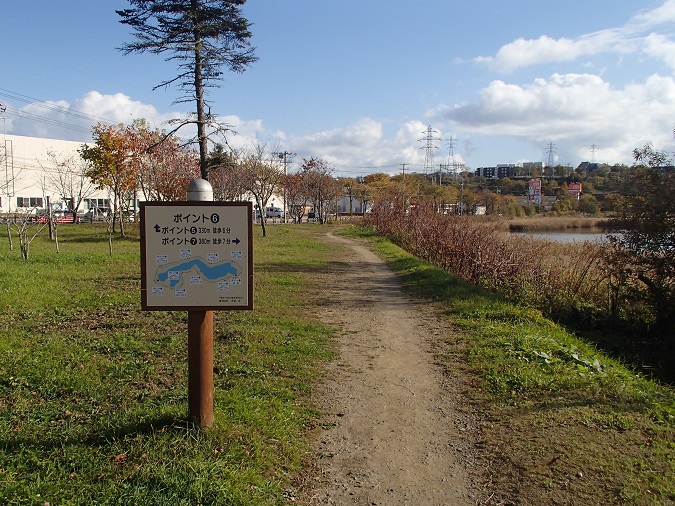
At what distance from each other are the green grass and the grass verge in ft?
5.32

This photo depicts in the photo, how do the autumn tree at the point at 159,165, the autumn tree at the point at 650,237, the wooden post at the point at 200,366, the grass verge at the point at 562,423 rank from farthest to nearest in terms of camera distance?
the autumn tree at the point at 159,165 → the autumn tree at the point at 650,237 → the wooden post at the point at 200,366 → the grass verge at the point at 562,423

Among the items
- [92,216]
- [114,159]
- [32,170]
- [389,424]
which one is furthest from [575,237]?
[32,170]

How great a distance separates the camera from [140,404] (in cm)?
480

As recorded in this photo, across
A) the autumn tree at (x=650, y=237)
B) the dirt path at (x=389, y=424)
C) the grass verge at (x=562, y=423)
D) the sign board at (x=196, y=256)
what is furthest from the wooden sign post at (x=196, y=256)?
the autumn tree at (x=650, y=237)

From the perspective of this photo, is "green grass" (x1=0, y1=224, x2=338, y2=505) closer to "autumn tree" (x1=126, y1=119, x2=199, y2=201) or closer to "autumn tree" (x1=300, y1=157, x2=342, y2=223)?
"autumn tree" (x1=126, y1=119, x2=199, y2=201)

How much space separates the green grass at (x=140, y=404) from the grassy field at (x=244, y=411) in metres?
0.01

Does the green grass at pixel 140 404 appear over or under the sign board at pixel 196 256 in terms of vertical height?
under

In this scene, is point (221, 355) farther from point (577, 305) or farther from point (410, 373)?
point (577, 305)

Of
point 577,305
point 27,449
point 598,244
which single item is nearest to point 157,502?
point 27,449

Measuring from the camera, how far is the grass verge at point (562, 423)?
381 centimetres

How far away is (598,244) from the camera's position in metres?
13.5

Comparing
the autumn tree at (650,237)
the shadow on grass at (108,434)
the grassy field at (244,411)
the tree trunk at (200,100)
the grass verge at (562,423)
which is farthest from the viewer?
the tree trunk at (200,100)

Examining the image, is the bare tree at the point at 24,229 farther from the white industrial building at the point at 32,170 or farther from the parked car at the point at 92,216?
the white industrial building at the point at 32,170

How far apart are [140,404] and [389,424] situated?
216 cm
